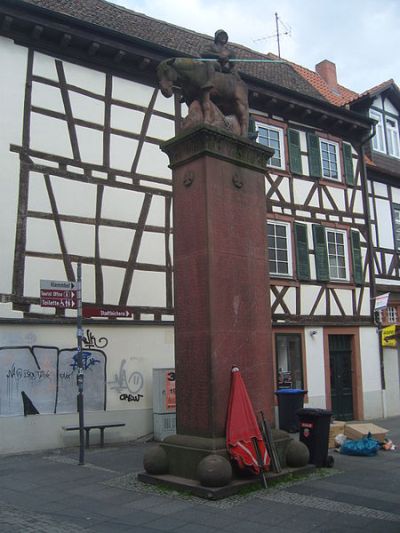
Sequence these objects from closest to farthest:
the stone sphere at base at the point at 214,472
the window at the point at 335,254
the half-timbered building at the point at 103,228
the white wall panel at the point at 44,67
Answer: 1. the stone sphere at base at the point at 214,472
2. the half-timbered building at the point at 103,228
3. the white wall panel at the point at 44,67
4. the window at the point at 335,254

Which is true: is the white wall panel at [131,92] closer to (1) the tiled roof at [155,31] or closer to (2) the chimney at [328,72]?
(1) the tiled roof at [155,31]

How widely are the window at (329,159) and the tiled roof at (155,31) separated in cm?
234

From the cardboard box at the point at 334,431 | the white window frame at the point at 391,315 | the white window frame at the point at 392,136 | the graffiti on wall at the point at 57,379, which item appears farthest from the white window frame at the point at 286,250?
the white window frame at the point at 392,136

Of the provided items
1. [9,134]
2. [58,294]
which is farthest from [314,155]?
[58,294]

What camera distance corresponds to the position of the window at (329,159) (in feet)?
62.9

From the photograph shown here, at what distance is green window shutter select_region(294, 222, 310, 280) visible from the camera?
1750 cm

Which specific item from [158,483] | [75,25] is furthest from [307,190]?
[158,483]

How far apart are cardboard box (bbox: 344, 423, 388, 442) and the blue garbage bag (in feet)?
1.60

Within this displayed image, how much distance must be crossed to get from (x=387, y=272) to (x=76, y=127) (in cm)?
1174

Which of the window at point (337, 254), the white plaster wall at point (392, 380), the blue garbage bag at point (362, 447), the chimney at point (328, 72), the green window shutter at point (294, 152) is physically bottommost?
the blue garbage bag at point (362, 447)

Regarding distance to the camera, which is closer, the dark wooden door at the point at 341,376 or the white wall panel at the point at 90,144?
the white wall panel at the point at 90,144

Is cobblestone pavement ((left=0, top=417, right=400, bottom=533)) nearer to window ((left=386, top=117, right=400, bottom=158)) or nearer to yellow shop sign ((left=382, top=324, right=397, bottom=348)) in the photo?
yellow shop sign ((left=382, top=324, right=397, bottom=348))

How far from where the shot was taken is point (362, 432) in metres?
11.6

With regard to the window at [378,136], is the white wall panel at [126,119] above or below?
below
